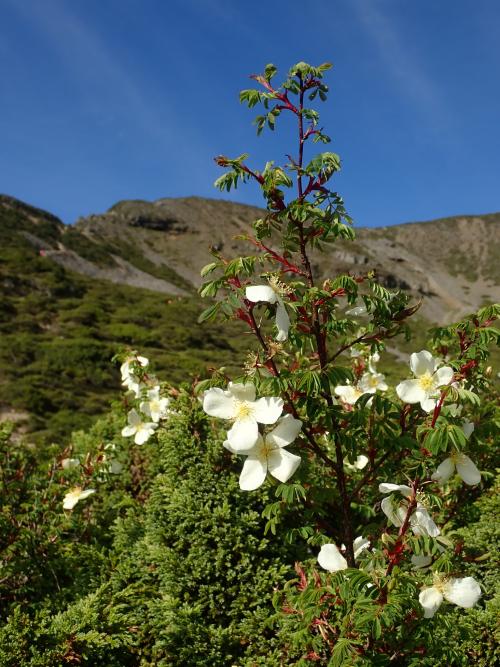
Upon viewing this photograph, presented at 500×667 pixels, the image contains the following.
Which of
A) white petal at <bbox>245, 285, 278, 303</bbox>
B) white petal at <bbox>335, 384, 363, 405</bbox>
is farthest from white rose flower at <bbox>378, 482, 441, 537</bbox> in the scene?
white petal at <bbox>335, 384, 363, 405</bbox>

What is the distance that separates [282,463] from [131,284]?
208 ft

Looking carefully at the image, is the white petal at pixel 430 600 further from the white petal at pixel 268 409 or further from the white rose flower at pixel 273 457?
the white petal at pixel 268 409

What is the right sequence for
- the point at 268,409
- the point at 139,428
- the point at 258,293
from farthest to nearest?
the point at 139,428
the point at 268,409
the point at 258,293

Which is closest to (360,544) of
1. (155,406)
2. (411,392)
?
(411,392)

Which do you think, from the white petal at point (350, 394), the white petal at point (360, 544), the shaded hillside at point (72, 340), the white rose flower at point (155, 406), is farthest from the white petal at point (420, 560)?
the shaded hillside at point (72, 340)

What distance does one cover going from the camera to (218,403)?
186cm

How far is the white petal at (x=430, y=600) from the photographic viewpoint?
6.11 ft

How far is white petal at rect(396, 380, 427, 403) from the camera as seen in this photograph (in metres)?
2.12

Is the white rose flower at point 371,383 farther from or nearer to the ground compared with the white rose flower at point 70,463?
farther from the ground

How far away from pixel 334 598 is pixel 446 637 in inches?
37.5

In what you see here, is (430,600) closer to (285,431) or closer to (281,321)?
(285,431)

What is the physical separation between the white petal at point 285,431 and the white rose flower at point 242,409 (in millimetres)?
77

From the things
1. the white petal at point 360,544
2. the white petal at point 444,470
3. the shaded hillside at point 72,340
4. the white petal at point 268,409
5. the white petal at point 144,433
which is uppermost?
the shaded hillside at point 72,340

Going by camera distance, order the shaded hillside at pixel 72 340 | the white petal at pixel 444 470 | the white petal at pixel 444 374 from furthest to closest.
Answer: the shaded hillside at pixel 72 340 → the white petal at pixel 444 374 → the white petal at pixel 444 470
